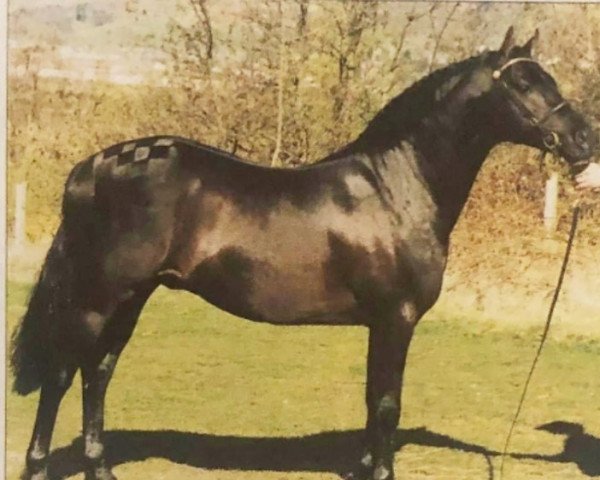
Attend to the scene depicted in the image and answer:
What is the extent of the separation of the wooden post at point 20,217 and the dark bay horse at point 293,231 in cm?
6

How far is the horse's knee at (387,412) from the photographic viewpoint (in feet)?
4.79

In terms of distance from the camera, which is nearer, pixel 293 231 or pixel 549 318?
pixel 293 231

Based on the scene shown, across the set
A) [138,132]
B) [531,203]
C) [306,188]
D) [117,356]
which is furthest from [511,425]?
[138,132]

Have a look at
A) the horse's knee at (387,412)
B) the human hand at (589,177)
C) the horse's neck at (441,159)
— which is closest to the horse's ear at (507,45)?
the horse's neck at (441,159)

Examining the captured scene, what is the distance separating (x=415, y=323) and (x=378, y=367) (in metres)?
0.09

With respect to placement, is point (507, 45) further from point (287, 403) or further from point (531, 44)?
point (287, 403)

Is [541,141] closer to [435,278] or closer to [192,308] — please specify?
[435,278]

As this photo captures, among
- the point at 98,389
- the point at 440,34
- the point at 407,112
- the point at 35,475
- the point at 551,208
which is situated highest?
the point at 440,34

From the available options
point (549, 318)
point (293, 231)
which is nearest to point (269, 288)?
point (293, 231)

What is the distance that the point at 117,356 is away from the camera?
147 centimetres

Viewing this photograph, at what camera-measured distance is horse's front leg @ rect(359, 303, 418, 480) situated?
1444mm

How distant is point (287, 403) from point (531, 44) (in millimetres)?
665

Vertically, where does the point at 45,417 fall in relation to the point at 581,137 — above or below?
below

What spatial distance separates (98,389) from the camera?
146cm
